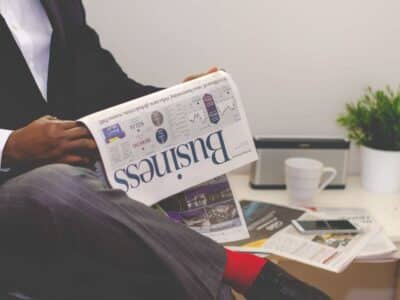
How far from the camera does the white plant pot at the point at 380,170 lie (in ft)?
5.03

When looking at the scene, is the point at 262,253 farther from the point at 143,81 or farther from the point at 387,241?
the point at 143,81

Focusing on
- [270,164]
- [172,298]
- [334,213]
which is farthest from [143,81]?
[172,298]

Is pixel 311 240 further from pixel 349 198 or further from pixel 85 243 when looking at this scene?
pixel 85 243

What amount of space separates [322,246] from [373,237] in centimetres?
12

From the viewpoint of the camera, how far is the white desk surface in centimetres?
144

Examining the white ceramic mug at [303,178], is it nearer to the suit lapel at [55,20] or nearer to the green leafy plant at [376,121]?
the green leafy plant at [376,121]

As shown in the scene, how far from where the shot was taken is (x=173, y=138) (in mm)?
1188

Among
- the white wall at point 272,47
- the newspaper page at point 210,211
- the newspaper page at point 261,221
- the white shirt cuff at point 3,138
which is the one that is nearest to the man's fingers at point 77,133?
the white shirt cuff at point 3,138

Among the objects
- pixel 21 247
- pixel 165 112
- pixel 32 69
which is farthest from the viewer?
pixel 32 69

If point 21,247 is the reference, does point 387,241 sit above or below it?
below

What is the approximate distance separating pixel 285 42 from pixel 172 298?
790mm

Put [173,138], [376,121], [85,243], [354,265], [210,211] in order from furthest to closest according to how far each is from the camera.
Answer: [354,265] → [376,121] → [210,211] → [173,138] → [85,243]

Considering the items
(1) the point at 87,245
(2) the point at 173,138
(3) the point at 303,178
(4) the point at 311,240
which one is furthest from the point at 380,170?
(1) the point at 87,245

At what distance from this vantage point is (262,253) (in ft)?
3.98
